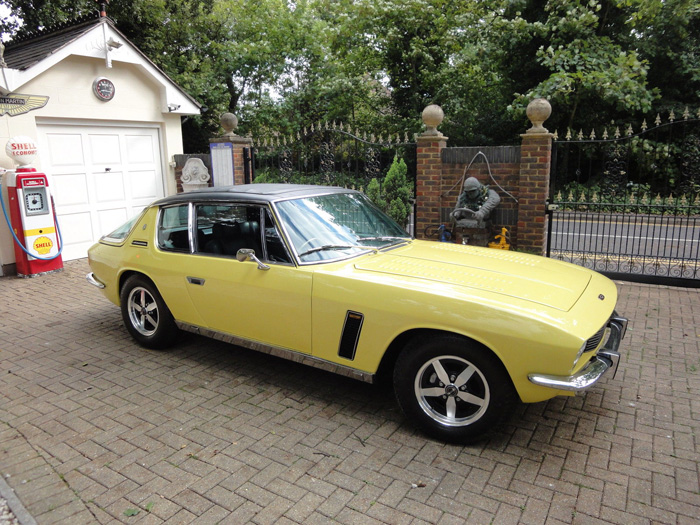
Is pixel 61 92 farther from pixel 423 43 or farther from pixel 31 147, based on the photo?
pixel 423 43

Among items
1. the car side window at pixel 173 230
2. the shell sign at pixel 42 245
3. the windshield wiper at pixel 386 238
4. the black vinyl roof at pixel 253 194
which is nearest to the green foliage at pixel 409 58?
the shell sign at pixel 42 245

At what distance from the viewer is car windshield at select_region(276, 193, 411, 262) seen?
389 cm

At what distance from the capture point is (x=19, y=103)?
328 inches

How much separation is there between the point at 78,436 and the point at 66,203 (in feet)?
23.5

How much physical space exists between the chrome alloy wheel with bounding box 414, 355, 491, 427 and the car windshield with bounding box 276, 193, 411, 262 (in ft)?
3.81

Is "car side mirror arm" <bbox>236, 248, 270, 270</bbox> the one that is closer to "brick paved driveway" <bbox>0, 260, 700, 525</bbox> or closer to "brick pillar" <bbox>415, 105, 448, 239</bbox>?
"brick paved driveway" <bbox>0, 260, 700, 525</bbox>

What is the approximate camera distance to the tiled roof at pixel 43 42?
344 inches

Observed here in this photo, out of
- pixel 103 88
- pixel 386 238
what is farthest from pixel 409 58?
pixel 386 238

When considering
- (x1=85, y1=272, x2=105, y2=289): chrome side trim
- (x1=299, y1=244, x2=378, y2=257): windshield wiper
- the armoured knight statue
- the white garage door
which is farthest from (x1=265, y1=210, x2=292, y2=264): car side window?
the white garage door

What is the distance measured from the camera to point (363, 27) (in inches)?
707

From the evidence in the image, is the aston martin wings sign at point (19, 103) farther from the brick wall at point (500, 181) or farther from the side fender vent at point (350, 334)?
the side fender vent at point (350, 334)

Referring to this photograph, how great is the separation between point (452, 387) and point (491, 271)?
99 centimetres

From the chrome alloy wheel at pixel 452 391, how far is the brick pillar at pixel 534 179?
458 centimetres

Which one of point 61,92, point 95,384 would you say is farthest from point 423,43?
point 95,384
